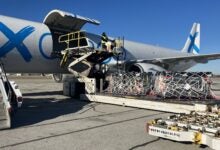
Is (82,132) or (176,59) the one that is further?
(176,59)

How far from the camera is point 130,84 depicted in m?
13.1

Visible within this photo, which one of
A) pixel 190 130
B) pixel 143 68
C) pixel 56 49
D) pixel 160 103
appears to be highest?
pixel 56 49

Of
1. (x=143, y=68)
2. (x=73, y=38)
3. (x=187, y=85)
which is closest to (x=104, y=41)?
(x=73, y=38)

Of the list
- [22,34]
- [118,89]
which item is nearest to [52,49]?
[22,34]

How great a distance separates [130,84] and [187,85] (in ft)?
9.12

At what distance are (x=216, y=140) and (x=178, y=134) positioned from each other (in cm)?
80

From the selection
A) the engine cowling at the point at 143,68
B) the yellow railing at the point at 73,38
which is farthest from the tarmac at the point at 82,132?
the engine cowling at the point at 143,68

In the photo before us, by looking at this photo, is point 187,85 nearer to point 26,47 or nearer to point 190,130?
point 190,130

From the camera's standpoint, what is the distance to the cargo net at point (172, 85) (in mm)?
11227

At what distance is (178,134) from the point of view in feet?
18.6

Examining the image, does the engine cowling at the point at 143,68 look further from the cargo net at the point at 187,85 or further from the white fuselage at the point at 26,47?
the cargo net at the point at 187,85

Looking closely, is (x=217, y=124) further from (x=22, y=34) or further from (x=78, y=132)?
(x=22, y=34)

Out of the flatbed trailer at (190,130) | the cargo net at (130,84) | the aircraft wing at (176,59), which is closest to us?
the flatbed trailer at (190,130)

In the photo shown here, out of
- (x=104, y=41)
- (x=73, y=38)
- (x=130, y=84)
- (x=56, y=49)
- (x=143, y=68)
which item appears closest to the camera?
(x=130, y=84)
